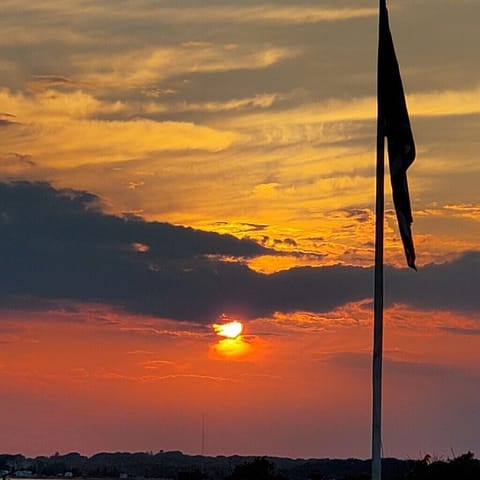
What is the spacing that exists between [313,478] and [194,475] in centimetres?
597

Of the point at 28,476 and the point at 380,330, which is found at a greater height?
the point at 28,476

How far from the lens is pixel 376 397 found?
2391cm

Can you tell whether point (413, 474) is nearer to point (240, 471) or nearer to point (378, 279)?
point (240, 471)

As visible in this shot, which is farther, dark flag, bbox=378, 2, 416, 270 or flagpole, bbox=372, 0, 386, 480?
dark flag, bbox=378, 2, 416, 270

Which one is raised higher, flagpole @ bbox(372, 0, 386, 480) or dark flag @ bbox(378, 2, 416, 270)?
dark flag @ bbox(378, 2, 416, 270)

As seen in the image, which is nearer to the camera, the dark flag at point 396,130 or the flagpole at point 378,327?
the flagpole at point 378,327

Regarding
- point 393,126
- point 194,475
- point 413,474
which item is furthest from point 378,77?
point 194,475

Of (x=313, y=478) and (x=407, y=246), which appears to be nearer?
(x=407, y=246)

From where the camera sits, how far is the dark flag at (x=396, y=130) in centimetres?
2433

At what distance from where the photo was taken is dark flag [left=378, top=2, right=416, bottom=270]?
24328mm

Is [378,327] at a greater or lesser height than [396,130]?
lesser

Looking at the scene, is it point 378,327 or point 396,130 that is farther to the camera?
point 396,130

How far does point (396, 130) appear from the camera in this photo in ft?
80.2

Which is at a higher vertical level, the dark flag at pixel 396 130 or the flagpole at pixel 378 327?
the dark flag at pixel 396 130
